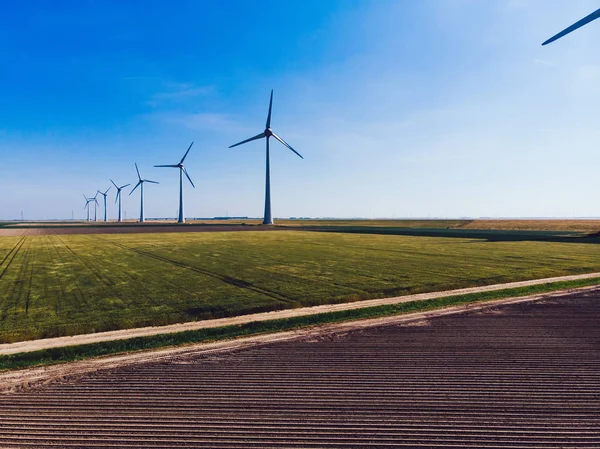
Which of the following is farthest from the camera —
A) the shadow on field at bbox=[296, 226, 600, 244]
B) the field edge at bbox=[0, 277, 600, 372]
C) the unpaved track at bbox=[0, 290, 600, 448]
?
the shadow on field at bbox=[296, 226, 600, 244]

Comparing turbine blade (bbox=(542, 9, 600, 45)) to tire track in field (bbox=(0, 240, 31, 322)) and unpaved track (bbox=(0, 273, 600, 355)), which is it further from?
tire track in field (bbox=(0, 240, 31, 322))

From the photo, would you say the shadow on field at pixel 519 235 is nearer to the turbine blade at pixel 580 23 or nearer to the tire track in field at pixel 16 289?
the turbine blade at pixel 580 23

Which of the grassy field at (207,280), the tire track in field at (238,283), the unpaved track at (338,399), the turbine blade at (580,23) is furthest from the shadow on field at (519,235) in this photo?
the unpaved track at (338,399)

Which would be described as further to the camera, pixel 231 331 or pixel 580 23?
pixel 580 23

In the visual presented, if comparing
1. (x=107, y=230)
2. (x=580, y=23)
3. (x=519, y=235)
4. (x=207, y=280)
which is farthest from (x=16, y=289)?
(x=107, y=230)

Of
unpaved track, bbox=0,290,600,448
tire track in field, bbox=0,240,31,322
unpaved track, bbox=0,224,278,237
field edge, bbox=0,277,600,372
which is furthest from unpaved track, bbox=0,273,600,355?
unpaved track, bbox=0,224,278,237

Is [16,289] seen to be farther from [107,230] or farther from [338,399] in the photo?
[107,230]
